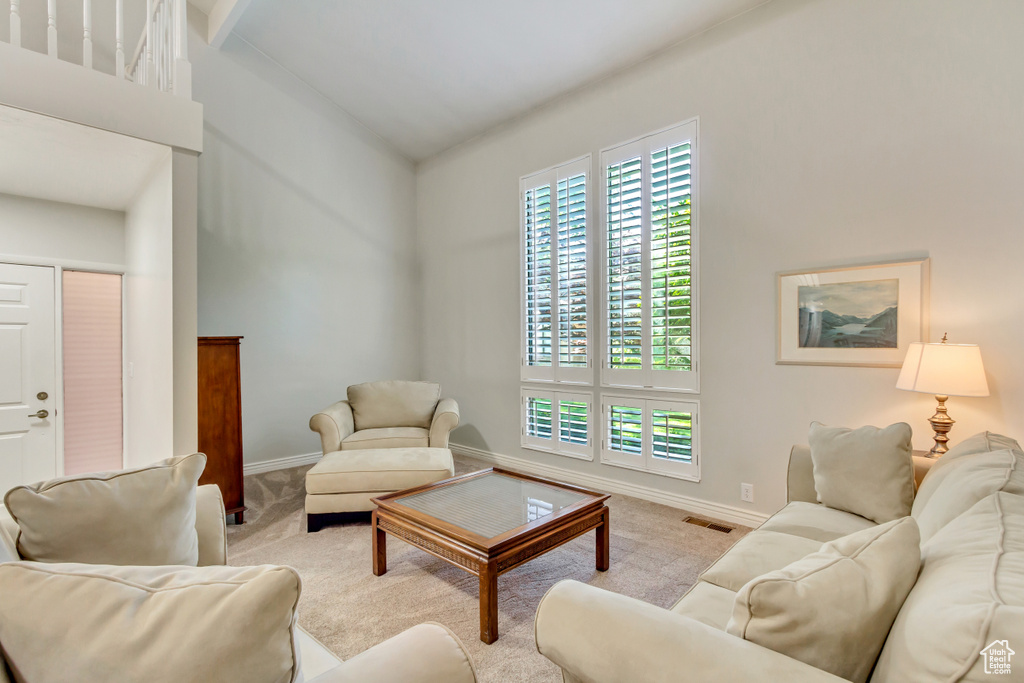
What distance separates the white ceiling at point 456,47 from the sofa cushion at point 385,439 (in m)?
3.02

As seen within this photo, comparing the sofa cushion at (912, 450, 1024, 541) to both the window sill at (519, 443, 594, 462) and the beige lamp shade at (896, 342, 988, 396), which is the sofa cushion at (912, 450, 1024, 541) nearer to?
the beige lamp shade at (896, 342, 988, 396)

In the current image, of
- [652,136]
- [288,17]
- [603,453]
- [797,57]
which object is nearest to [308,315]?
[288,17]

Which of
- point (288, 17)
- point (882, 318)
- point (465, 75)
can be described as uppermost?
point (288, 17)

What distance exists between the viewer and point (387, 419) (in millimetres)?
4227

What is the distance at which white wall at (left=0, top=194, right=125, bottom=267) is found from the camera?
338 cm

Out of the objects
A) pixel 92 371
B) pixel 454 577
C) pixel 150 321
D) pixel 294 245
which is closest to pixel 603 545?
pixel 454 577

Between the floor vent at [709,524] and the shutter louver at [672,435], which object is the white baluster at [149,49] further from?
the floor vent at [709,524]

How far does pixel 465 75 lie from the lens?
418cm

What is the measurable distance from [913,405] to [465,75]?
395 cm

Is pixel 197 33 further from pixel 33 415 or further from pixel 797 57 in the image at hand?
pixel 797 57

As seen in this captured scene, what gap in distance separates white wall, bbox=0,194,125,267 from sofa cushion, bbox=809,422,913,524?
4888 millimetres

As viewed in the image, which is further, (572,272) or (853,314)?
(572,272)

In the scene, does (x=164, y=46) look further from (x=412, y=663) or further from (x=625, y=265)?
(x=412, y=663)

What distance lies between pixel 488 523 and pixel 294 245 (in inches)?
148
